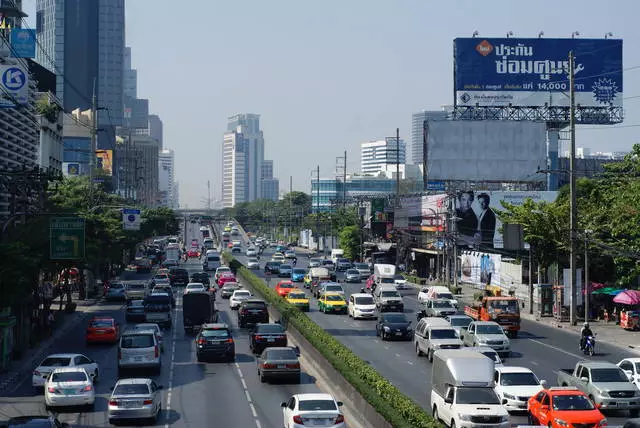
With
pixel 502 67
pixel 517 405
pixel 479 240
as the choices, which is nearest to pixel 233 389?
pixel 517 405

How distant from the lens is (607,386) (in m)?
27.8

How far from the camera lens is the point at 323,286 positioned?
6444cm

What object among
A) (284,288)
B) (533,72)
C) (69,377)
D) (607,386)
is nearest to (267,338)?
(69,377)

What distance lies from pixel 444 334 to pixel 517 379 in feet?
33.7

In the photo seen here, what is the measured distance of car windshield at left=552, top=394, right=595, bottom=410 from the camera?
2430cm

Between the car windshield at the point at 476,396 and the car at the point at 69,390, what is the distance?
11499mm

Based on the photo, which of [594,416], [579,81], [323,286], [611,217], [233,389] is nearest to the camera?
[594,416]

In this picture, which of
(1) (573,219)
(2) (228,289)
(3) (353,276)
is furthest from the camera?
(3) (353,276)

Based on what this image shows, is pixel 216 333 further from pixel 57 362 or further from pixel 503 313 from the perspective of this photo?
pixel 503 313

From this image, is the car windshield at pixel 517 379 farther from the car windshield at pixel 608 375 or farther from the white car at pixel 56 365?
the white car at pixel 56 365

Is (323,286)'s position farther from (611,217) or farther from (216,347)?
(216,347)

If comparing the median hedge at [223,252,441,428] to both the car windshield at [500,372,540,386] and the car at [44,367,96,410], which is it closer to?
the car windshield at [500,372,540,386]

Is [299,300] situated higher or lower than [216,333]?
lower

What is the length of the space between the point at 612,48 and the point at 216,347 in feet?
234
